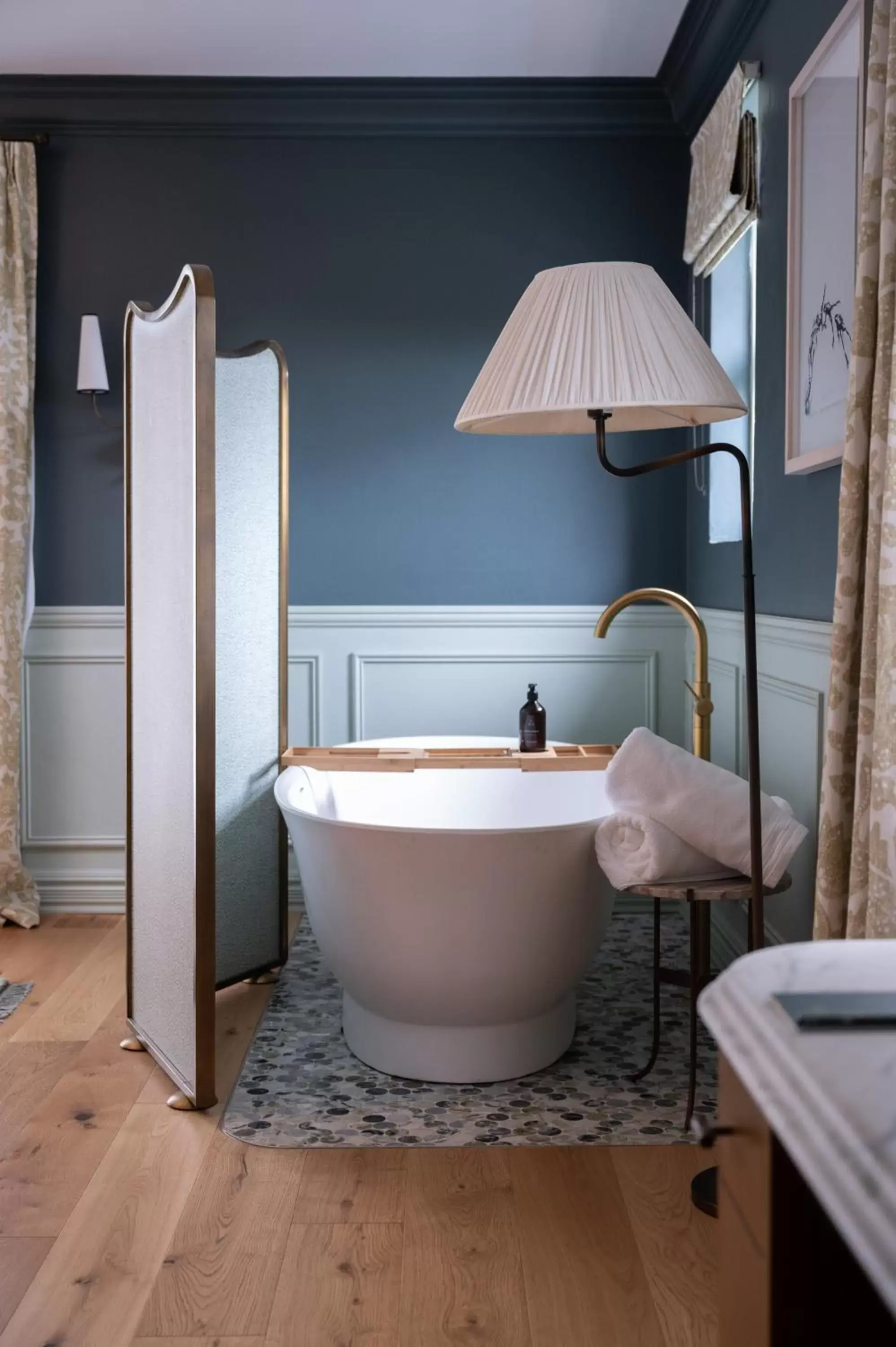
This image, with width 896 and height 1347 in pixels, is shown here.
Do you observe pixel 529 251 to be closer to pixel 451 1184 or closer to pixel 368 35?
pixel 368 35

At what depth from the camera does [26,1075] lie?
2699 millimetres

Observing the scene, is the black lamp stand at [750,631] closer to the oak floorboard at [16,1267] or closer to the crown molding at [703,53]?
the oak floorboard at [16,1267]

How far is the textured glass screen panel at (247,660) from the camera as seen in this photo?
3.08 meters

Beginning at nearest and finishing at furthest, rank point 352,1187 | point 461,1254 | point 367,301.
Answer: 1. point 461,1254
2. point 352,1187
3. point 367,301

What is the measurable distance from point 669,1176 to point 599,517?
2.30m

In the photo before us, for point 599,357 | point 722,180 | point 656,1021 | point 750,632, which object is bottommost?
point 656,1021

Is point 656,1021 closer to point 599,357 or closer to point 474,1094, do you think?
point 474,1094

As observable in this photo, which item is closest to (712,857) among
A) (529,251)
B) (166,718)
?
(166,718)

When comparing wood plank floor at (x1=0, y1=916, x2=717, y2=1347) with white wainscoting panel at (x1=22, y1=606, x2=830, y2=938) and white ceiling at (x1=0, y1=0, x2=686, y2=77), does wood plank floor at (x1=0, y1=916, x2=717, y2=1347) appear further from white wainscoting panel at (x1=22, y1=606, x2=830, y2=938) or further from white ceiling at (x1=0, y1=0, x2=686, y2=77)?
white ceiling at (x1=0, y1=0, x2=686, y2=77)

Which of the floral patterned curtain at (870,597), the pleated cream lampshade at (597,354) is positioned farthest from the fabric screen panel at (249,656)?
the floral patterned curtain at (870,597)

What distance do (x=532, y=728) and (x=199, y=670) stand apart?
46.5 inches

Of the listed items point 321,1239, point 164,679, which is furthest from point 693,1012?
point 164,679

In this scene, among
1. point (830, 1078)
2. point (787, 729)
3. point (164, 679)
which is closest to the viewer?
point (830, 1078)

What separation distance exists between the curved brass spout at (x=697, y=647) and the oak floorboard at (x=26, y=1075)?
5.09 ft
